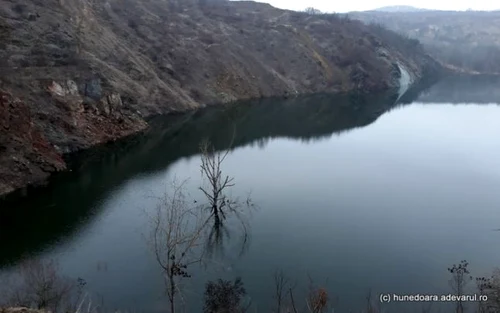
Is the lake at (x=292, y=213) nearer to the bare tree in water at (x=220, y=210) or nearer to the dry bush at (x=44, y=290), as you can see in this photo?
the bare tree in water at (x=220, y=210)

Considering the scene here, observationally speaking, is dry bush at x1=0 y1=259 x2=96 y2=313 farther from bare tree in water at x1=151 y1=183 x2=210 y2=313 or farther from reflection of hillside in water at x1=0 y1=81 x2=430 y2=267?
bare tree in water at x1=151 y1=183 x2=210 y2=313

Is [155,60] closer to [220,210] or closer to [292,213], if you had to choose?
[220,210]

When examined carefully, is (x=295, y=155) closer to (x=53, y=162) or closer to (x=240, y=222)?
(x=240, y=222)

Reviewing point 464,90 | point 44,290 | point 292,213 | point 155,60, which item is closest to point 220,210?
point 292,213

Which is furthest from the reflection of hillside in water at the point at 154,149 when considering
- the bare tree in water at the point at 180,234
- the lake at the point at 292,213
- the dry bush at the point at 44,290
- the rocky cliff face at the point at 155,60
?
the bare tree in water at the point at 180,234

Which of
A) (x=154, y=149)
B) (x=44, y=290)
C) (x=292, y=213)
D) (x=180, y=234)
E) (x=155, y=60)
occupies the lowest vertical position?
(x=44, y=290)

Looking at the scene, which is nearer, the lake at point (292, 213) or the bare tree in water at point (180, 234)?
the bare tree in water at point (180, 234)

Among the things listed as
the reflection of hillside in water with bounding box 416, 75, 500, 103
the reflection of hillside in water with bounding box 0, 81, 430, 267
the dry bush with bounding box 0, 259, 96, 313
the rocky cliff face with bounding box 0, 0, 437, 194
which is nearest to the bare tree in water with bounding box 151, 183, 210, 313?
the dry bush with bounding box 0, 259, 96, 313
